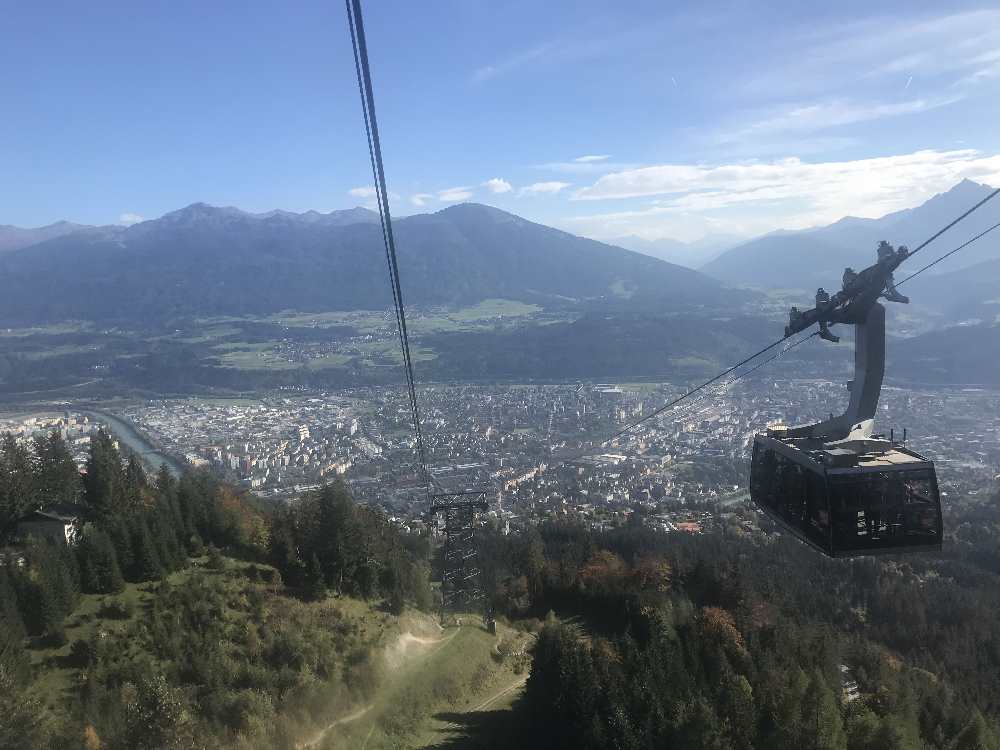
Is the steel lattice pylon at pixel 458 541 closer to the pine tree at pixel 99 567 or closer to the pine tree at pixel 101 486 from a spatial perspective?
the pine tree at pixel 99 567

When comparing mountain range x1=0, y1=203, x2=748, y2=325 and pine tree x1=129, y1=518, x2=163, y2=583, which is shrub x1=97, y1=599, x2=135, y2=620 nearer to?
pine tree x1=129, y1=518, x2=163, y2=583

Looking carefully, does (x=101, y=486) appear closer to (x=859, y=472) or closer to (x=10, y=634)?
(x=10, y=634)

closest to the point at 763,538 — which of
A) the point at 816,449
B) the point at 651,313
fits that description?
the point at 816,449

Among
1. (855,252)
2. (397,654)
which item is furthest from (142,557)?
(855,252)

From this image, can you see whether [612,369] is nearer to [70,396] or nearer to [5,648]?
[70,396]

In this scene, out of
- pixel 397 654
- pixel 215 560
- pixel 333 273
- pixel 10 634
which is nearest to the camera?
pixel 10 634
